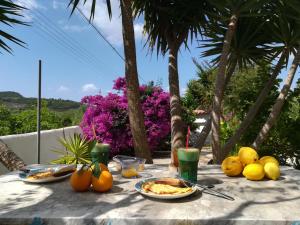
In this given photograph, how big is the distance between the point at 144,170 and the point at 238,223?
1.08m

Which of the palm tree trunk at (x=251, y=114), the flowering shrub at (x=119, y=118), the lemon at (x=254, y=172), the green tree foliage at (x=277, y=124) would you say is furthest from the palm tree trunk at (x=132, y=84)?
the flowering shrub at (x=119, y=118)

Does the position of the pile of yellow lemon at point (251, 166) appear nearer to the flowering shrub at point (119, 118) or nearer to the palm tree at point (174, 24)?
the palm tree at point (174, 24)

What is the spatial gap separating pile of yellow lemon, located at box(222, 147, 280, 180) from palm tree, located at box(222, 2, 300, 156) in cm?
123

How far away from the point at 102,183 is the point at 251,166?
0.91 meters

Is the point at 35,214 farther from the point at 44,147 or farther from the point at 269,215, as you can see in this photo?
the point at 44,147

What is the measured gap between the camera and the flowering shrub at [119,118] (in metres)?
6.96

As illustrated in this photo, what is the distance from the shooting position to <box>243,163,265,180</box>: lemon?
1.80 meters

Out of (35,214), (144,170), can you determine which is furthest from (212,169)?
(35,214)

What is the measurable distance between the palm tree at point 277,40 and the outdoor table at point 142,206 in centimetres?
160

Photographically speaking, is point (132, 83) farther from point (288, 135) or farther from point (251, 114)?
point (288, 135)

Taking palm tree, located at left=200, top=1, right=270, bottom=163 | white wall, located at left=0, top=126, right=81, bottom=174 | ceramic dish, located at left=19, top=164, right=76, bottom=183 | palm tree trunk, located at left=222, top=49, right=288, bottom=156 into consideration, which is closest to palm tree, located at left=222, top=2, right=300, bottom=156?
palm tree trunk, located at left=222, top=49, right=288, bottom=156

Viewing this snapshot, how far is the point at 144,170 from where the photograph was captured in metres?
2.16

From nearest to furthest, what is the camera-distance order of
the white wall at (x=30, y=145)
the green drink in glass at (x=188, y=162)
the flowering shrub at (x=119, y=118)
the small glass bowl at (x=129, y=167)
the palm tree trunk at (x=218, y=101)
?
the green drink in glass at (x=188, y=162) < the small glass bowl at (x=129, y=167) < the palm tree trunk at (x=218, y=101) < the white wall at (x=30, y=145) < the flowering shrub at (x=119, y=118)

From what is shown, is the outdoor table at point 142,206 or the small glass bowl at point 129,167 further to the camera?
the small glass bowl at point 129,167
